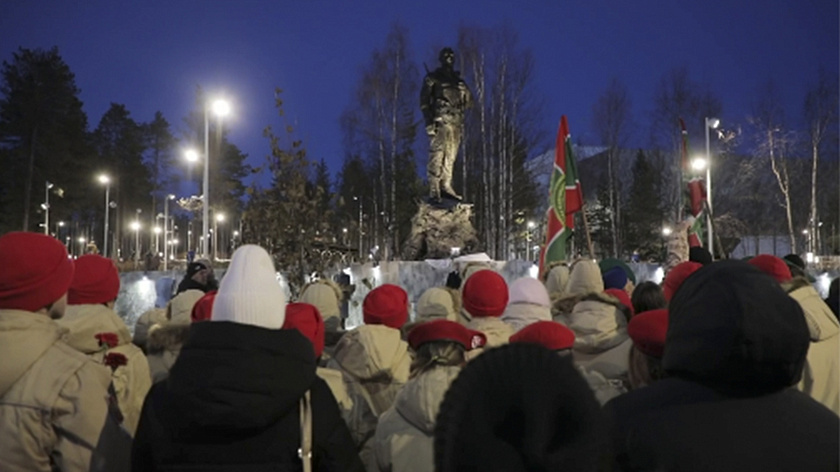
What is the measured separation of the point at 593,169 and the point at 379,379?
6011 cm

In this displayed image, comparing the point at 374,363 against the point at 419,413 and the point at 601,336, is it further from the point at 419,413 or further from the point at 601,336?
the point at 601,336

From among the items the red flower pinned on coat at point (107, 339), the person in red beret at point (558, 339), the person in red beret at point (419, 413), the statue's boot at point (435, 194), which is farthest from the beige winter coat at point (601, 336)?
the statue's boot at point (435, 194)

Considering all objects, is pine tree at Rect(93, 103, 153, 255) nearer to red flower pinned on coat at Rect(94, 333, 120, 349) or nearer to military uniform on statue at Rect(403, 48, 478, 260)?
military uniform on statue at Rect(403, 48, 478, 260)

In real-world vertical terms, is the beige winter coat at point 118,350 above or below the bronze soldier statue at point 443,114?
below

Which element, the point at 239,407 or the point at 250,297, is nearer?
the point at 239,407

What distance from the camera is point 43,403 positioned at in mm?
2549

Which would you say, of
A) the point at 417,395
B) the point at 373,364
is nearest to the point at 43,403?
the point at 417,395

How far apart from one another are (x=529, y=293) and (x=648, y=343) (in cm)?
290

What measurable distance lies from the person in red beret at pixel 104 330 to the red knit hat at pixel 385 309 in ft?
4.39

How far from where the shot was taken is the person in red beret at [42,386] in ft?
8.33

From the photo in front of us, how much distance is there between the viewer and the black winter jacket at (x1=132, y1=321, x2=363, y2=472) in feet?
7.20

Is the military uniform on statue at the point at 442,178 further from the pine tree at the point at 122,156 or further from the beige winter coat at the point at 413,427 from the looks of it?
the pine tree at the point at 122,156

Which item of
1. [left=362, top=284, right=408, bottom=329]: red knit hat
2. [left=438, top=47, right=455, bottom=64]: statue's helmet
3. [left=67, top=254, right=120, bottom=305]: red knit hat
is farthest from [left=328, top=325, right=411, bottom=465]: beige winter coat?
[left=438, top=47, right=455, bottom=64]: statue's helmet

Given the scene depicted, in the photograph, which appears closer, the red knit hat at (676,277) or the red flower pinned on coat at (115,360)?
the red flower pinned on coat at (115,360)
